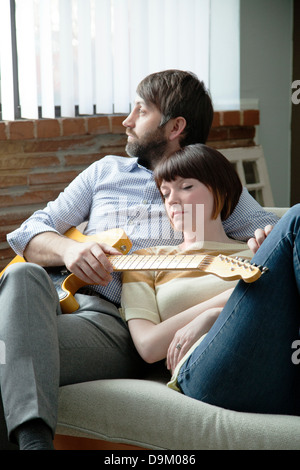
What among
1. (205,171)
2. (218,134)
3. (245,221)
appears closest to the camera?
(205,171)

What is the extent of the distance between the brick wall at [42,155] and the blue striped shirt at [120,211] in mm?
775

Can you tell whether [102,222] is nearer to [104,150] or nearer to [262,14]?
[104,150]

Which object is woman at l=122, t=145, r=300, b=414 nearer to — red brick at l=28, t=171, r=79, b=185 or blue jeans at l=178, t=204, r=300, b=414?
blue jeans at l=178, t=204, r=300, b=414

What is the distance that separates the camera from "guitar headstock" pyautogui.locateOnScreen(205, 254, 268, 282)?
4.10 ft

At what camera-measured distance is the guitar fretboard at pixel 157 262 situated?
1397mm

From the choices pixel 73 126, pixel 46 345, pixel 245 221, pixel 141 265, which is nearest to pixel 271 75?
pixel 73 126

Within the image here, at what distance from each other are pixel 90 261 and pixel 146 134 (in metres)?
0.52

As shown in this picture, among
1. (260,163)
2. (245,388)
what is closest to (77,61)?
(260,163)

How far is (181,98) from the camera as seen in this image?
6.44 ft

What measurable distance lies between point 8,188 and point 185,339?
148 cm

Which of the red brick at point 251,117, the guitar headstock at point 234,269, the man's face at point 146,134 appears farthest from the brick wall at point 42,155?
the guitar headstock at point 234,269

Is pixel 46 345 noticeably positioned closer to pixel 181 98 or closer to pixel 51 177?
pixel 181 98

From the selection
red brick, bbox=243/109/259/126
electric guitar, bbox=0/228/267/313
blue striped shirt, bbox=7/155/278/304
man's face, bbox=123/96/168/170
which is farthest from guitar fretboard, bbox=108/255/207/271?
red brick, bbox=243/109/259/126

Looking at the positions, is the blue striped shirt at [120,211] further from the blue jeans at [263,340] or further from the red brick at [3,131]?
the red brick at [3,131]
